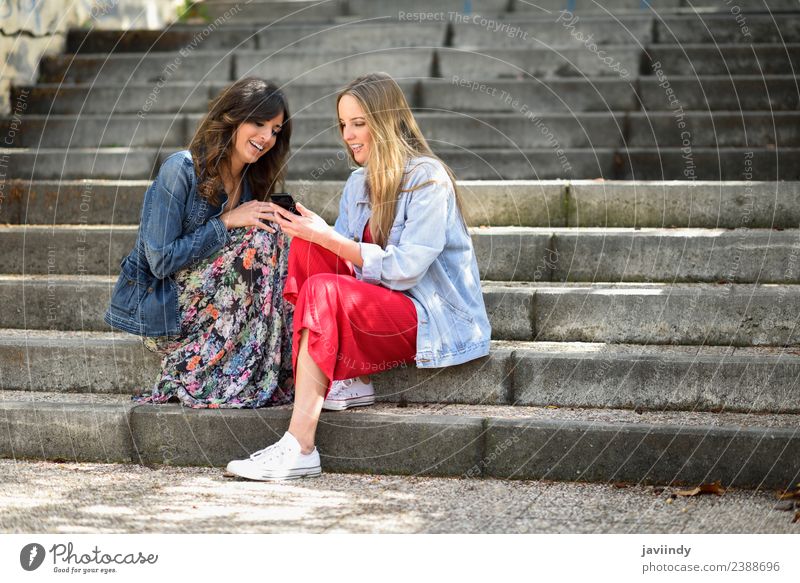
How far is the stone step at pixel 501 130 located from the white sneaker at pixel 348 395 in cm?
239

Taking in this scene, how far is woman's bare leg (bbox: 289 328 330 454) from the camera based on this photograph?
3.68 m

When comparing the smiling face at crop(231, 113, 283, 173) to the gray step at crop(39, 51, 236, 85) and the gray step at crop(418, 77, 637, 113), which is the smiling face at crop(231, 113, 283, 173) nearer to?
the gray step at crop(418, 77, 637, 113)

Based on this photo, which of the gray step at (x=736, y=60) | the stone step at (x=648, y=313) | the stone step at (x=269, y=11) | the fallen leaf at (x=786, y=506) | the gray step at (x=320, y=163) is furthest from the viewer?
the stone step at (x=269, y=11)

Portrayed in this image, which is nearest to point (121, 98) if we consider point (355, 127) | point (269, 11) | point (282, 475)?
point (269, 11)

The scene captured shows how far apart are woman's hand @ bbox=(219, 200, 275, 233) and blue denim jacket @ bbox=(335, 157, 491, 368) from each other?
0.37m

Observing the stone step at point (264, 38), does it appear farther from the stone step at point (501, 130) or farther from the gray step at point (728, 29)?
the gray step at point (728, 29)

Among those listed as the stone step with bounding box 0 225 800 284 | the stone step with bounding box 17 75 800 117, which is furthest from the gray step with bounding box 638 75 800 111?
the stone step with bounding box 0 225 800 284

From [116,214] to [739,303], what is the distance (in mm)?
3282

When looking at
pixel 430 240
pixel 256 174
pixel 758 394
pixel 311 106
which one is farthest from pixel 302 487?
pixel 311 106

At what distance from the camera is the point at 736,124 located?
19.4 feet

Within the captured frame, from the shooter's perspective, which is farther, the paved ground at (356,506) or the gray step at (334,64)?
the gray step at (334,64)

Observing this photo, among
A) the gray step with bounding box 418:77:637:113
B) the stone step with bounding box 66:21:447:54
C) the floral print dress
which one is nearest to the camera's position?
the floral print dress

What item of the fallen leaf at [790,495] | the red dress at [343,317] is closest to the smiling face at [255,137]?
the red dress at [343,317]

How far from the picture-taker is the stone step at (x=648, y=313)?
4.30 meters
